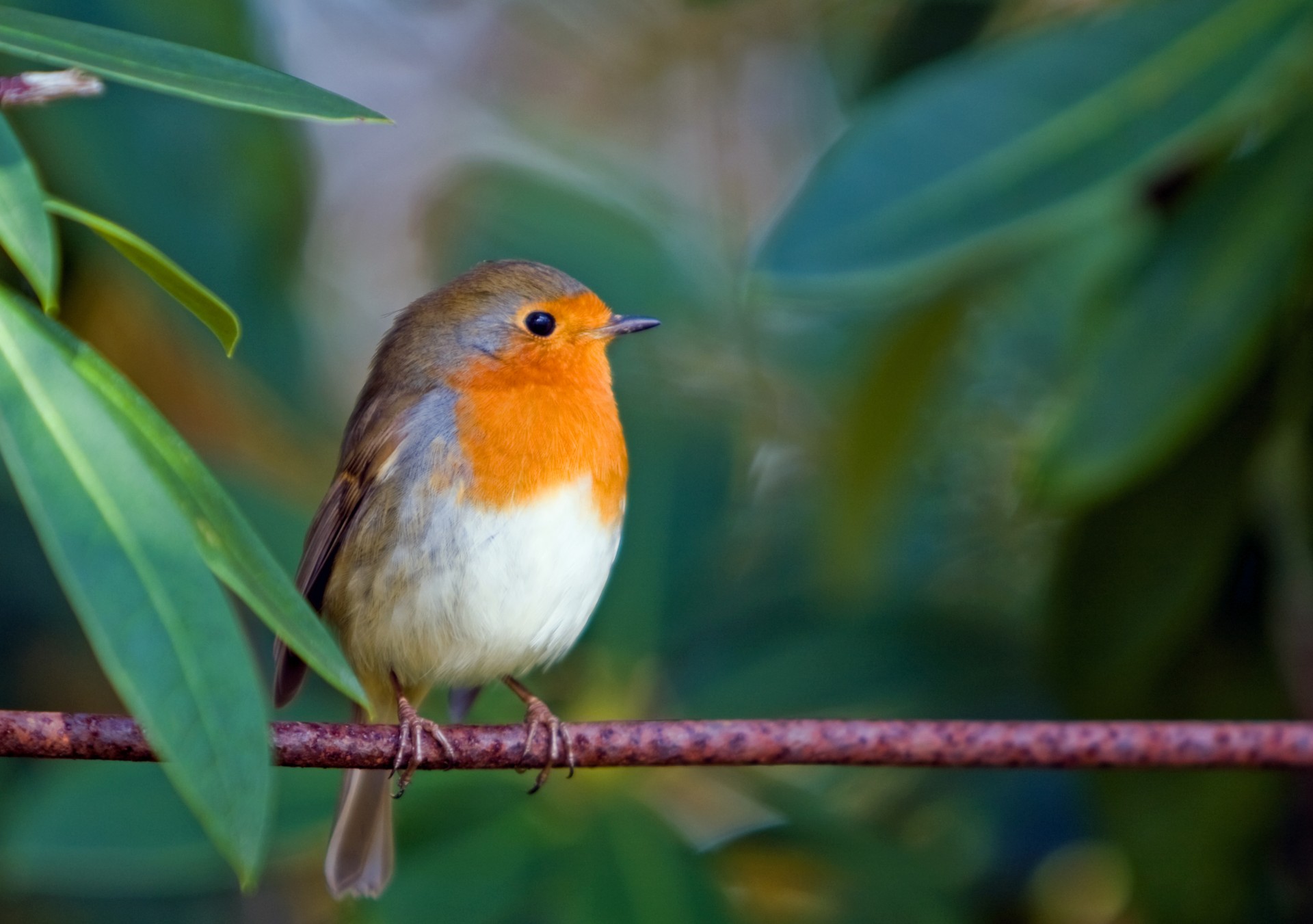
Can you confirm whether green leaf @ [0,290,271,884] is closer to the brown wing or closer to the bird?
the bird

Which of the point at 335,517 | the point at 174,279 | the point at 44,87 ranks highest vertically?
the point at 44,87

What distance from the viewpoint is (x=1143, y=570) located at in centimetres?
236

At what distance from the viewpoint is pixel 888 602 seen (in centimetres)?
285

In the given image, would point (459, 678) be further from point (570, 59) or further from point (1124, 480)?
point (570, 59)

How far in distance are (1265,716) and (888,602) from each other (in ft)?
2.36

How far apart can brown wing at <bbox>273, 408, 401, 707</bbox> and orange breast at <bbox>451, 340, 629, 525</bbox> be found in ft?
0.45

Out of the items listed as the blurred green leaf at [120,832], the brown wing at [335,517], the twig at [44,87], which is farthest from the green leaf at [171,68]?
the blurred green leaf at [120,832]

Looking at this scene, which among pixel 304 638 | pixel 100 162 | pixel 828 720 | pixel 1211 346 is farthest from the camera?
pixel 100 162

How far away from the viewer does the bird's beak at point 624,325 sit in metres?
2.35

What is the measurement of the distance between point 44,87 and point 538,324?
119 cm

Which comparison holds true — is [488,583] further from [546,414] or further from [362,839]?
[362,839]

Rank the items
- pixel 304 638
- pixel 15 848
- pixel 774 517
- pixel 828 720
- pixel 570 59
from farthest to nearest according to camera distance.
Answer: pixel 570 59
pixel 774 517
pixel 15 848
pixel 828 720
pixel 304 638

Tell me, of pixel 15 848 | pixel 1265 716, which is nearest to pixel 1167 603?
pixel 1265 716

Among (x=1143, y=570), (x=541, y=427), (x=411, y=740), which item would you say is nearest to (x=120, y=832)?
(x=411, y=740)
